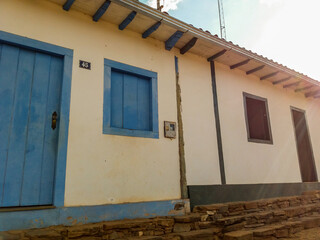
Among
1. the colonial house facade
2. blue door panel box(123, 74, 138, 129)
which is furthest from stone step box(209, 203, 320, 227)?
blue door panel box(123, 74, 138, 129)

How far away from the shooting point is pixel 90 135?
3.92 metres

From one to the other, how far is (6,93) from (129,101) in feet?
5.93

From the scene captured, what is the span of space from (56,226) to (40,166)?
783 mm

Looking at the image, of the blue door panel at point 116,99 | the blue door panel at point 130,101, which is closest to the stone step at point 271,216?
the blue door panel at point 130,101

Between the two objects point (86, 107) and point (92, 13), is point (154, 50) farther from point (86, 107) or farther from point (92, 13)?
point (86, 107)

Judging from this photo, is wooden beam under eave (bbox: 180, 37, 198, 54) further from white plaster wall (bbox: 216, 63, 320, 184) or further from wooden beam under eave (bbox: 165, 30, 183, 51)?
white plaster wall (bbox: 216, 63, 320, 184)

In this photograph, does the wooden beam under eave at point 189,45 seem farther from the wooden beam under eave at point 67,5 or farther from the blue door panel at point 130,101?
the wooden beam under eave at point 67,5

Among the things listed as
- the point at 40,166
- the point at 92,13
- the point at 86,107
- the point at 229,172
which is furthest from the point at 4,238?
the point at 229,172

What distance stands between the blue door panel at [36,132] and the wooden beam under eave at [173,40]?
219cm

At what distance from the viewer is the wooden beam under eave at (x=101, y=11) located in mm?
4043

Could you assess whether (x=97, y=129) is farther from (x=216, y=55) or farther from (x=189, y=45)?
(x=216, y=55)

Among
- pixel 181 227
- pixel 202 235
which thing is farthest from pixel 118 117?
pixel 202 235

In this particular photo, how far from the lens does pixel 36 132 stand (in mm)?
3572

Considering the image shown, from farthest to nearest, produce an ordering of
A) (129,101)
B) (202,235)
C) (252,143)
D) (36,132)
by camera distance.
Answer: (252,143) < (129,101) < (202,235) < (36,132)
